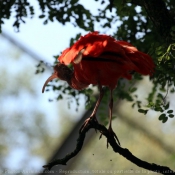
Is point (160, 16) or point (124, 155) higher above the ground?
point (160, 16)

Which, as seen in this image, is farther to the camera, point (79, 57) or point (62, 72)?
point (62, 72)

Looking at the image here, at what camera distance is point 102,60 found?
688 mm

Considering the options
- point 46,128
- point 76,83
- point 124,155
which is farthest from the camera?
point 46,128

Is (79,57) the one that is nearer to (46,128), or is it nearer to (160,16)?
(160,16)

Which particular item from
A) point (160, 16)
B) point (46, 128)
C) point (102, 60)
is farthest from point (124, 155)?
point (46, 128)

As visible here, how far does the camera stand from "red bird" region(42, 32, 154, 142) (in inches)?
26.4

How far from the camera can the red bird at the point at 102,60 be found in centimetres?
67

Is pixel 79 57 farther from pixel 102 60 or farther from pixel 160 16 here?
pixel 160 16

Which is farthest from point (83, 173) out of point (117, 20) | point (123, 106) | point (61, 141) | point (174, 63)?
point (174, 63)

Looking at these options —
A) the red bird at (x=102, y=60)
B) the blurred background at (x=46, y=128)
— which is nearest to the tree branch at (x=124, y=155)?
the red bird at (x=102, y=60)

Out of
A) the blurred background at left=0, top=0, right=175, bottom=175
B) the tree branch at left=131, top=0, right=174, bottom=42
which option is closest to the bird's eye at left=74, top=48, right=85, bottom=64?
the tree branch at left=131, top=0, right=174, bottom=42

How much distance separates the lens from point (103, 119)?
1256 millimetres

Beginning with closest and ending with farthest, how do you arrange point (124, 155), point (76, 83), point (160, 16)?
1. point (124, 155)
2. point (76, 83)
3. point (160, 16)

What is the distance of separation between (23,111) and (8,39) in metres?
0.31
